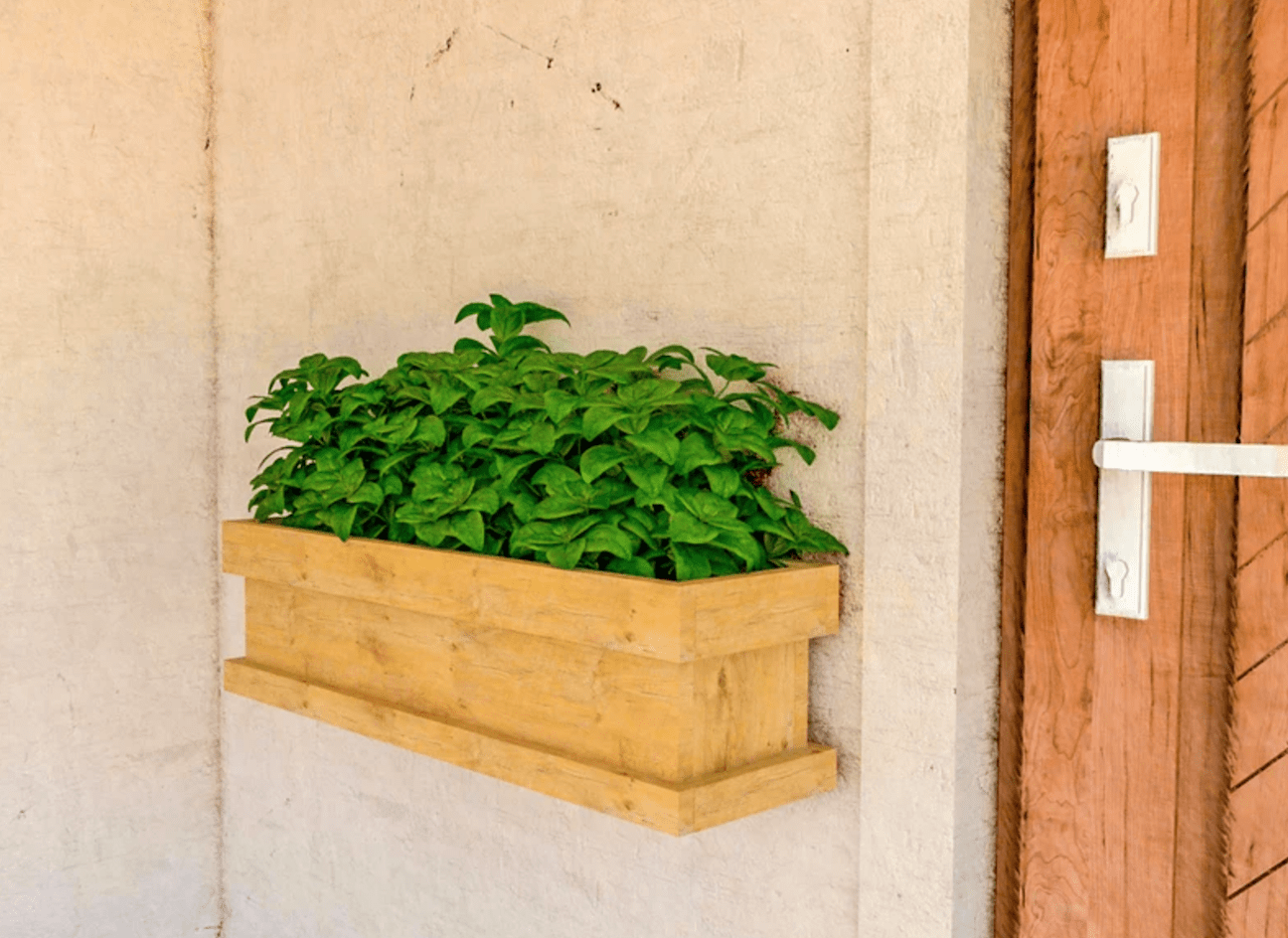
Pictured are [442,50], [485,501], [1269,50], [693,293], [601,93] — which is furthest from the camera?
[442,50]

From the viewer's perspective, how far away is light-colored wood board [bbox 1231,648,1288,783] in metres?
1.16

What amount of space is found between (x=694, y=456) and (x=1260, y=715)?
0.66 m

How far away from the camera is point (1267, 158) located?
117cm

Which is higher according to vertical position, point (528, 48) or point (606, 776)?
point (528, 48)

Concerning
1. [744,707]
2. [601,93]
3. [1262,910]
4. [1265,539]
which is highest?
[601,93]

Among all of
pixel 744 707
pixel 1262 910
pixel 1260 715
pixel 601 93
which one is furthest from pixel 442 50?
pixel 1262 910

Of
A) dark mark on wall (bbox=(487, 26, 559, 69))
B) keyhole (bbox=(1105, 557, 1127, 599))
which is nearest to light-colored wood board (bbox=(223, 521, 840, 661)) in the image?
keyhole (bbox=(1105, 557, 1127, 599))

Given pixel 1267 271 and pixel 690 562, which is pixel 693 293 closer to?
pixel 690 562

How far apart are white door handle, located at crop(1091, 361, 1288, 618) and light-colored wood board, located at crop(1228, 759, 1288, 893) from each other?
202 millimetres

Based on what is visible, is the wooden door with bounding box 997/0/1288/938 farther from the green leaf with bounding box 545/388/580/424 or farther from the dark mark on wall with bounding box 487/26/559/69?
the dark mark on wall with bounding box 487/26/559/69

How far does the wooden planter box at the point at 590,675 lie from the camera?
4.14 feet

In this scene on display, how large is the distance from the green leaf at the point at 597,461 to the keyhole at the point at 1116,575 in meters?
0.57

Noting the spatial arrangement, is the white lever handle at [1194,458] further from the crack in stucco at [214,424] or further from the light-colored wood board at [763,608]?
the crack in stucco at [214,424]

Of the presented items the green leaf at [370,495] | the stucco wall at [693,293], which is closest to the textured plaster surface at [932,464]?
the stucco wall at [693,293]
